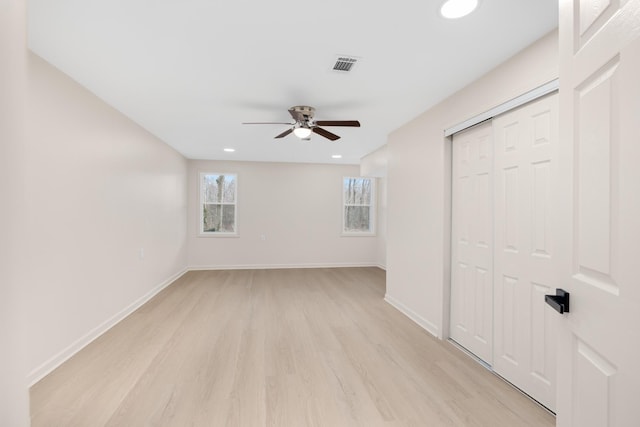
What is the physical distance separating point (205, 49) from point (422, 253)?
2.88 metres

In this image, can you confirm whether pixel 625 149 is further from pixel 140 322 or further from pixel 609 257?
pixel 140 322

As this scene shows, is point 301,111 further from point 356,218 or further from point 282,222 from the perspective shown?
point 356,218

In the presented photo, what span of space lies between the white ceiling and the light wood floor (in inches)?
94.4

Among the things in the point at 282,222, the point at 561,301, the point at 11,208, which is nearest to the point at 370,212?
the point at 282,222

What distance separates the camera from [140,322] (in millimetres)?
3361

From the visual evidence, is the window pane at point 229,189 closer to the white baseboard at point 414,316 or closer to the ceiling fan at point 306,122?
the ceiling fan at point 306,122

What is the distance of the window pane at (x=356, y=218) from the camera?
7.11 m

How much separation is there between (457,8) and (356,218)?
18.6ft

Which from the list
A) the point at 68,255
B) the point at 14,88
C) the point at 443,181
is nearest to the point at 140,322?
the point at 68,255

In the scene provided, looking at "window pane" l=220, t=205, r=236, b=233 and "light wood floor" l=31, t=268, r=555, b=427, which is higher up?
"window pane" l=220, t=205, r=236, b=233

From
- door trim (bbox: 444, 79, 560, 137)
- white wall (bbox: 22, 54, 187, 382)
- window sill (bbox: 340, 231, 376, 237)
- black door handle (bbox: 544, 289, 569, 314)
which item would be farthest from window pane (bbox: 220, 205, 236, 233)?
black door handle (bbox: 544, 289, 569, 314)

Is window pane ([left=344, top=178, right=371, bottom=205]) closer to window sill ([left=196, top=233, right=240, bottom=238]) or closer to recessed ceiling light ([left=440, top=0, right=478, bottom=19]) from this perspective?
window sill ([left=196, top=233, right=240, bottom=238])

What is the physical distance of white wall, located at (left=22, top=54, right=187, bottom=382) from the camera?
86.3 inches

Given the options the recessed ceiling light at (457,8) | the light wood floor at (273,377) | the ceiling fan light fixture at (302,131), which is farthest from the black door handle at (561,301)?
the ceiling fan light fixture at (302,131)
